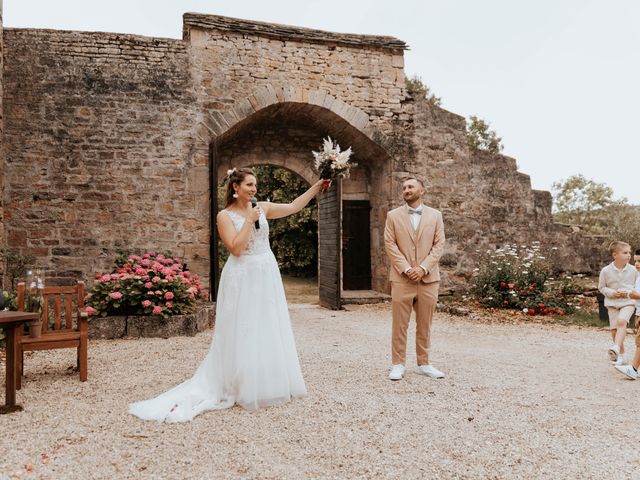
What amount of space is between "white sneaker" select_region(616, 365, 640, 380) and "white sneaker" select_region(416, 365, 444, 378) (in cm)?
160

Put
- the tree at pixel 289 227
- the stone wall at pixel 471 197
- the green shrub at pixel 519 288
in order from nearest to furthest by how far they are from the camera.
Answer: the green shrub at pixel 519 288
the stone wall at pixel 471 197
the tree at pixel 289 227

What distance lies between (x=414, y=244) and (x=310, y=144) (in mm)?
6767

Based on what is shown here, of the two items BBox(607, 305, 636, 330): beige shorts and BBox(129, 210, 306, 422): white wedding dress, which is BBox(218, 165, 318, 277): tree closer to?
BBox(607, 305, 636, 330): beige shorts

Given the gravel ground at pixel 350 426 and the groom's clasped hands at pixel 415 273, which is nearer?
the gravel ground at pixel 350 426

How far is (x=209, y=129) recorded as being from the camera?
29.1 feet

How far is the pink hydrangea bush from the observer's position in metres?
6.38

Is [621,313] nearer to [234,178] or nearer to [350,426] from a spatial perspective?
[350,426]

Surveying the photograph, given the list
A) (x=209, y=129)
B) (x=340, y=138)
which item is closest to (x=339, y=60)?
(x=340, y=138)

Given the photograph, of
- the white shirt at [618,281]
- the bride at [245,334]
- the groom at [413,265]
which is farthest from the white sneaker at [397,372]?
the white shirt at [618,281]

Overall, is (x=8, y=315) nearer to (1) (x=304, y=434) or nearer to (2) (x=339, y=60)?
(1) (x=304, y=434)

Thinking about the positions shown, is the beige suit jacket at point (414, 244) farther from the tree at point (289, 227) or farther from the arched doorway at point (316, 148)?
the tree at point (289, 227)

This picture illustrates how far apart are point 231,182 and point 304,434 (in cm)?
188

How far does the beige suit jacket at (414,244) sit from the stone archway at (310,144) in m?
4.99

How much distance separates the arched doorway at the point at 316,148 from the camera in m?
9.59
